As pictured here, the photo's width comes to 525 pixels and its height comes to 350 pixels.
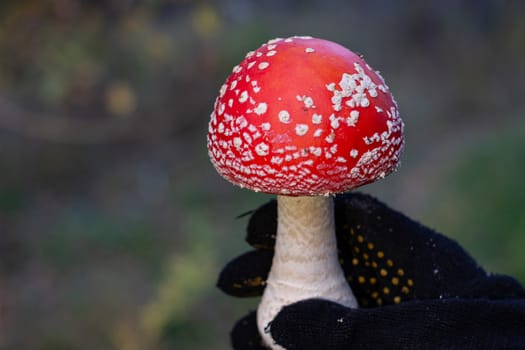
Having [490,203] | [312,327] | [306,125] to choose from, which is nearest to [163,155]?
[490,203]

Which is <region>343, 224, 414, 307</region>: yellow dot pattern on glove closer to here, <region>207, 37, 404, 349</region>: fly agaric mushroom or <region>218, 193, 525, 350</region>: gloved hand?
<region>218, 193, 525, 350</region>: gloved hand

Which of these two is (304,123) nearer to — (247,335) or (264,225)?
(264,225)

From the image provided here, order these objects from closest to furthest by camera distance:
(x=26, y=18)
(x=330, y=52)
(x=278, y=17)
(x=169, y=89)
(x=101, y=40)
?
(x=330, y=52)
(x=26, y=18)
(x=101, y=40)
(x=169, y=89)
(x=278, y=17)

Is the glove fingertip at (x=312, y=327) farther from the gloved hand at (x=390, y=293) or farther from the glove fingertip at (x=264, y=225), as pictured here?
the glove fingertip at (x=264, y=225)

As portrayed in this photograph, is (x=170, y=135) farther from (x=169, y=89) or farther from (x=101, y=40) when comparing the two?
(x=101, y=40)

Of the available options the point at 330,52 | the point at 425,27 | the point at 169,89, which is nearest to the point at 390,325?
the point at 330,52

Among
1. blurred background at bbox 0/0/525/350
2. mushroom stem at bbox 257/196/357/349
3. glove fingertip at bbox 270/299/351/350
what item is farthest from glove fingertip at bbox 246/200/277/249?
blurred background at bbox 0/0/525/350
